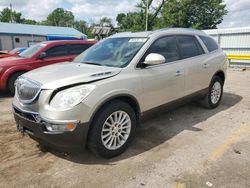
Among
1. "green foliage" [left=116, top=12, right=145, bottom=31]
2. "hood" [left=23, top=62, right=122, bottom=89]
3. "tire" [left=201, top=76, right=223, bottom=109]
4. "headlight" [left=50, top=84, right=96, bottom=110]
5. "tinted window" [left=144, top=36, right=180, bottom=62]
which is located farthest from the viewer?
"green foliage" [left=116, top=12, right=145, bottom=31]

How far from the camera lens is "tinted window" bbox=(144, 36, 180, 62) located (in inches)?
156

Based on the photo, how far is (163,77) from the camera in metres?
3.94

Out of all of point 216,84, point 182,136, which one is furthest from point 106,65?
point 216,84

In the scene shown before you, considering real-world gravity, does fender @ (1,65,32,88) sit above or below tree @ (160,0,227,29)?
below

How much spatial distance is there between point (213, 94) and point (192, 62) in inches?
54.3

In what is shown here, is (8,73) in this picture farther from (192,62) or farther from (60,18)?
(60,18)

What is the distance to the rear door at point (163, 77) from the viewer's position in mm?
3699

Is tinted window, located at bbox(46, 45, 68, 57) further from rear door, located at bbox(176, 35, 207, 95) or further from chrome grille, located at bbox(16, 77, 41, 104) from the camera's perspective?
rear door, located at bbox(176, 35, 207, 95)

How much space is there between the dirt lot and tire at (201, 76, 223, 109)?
0.87 meters

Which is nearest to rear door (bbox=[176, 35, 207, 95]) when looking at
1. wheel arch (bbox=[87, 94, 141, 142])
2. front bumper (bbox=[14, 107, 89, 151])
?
wheel arch (bbox=[87, 94, 141, 142])

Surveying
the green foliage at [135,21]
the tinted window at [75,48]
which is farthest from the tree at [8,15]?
the tinted window at [75,48]

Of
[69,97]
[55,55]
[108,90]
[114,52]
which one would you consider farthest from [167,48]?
[55,55]

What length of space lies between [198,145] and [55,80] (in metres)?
2.44

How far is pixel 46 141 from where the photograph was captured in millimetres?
2996
